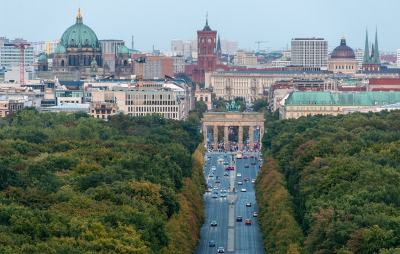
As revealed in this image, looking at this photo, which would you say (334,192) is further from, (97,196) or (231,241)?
(231,241)

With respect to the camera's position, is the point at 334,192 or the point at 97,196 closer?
the point at 97,196

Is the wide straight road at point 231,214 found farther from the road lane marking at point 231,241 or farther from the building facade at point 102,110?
the building facade at point 102,110

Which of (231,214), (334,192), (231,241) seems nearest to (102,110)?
(231,214)

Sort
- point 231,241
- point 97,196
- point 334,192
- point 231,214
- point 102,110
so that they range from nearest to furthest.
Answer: point 97,196, point 334,192, point 231,241, point 231,214, point 102,110

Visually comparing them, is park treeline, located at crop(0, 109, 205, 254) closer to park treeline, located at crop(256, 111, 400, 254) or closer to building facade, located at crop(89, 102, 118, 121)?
park treeline, located at crop(256, 111, 400, 254)

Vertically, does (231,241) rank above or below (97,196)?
below

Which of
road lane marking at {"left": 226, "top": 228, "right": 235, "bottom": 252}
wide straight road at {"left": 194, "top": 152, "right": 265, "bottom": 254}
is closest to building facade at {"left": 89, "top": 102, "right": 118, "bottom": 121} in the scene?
wide straight road at {"left": 194, "top": 152, "right": 265, "bottom": 254}

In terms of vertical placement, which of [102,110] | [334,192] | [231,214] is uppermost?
[334,192]
